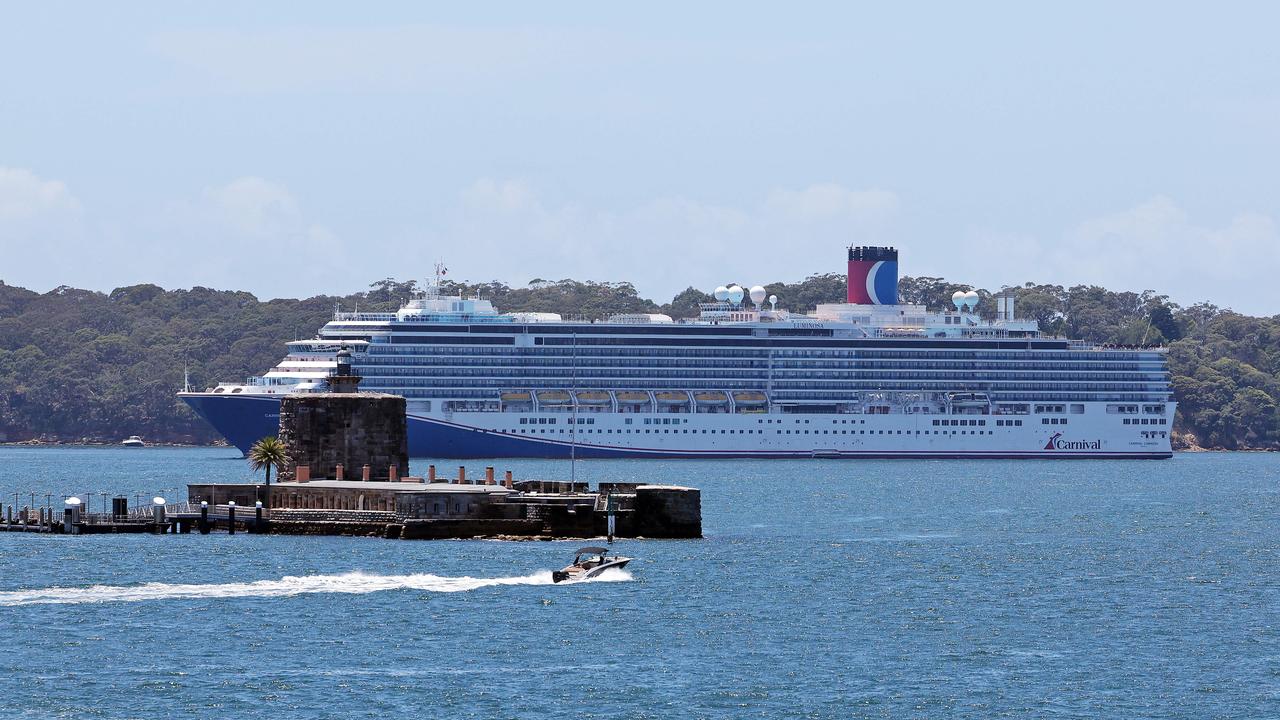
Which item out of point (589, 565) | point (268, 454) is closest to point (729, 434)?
point (268, 454)

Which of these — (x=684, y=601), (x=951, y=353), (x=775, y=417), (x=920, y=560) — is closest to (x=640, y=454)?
(x=775, y=417)

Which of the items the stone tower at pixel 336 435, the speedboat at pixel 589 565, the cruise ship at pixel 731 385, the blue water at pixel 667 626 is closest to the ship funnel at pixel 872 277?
the cruise ship at pixel 731 385

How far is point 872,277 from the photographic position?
158m

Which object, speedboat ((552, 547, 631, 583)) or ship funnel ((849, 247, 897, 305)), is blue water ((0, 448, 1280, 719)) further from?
ship funnel ((849, 247, 897, 305))

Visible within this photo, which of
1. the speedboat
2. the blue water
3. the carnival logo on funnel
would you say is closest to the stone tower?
the blue water

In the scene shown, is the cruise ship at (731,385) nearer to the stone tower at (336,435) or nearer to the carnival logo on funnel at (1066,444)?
the carnival logo on funnel at (1066,444)

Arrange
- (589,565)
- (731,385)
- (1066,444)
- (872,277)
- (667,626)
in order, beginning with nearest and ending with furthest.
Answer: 1. (667,626)
2. (589,565)
3. (731,385)
4. (1066,444)
5. (872,277)

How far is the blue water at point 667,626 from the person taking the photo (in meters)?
41.8

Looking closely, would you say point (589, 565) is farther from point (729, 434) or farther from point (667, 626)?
point (729, 434)

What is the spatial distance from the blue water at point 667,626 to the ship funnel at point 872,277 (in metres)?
78.0

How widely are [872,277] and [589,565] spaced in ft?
336

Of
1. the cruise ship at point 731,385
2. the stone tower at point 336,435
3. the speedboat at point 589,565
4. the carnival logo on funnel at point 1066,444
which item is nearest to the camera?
the speedboat at point 589,565

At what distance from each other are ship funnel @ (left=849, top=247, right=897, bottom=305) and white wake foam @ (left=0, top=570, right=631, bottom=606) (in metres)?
102

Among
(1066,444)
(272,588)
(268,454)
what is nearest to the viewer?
(272,588)
